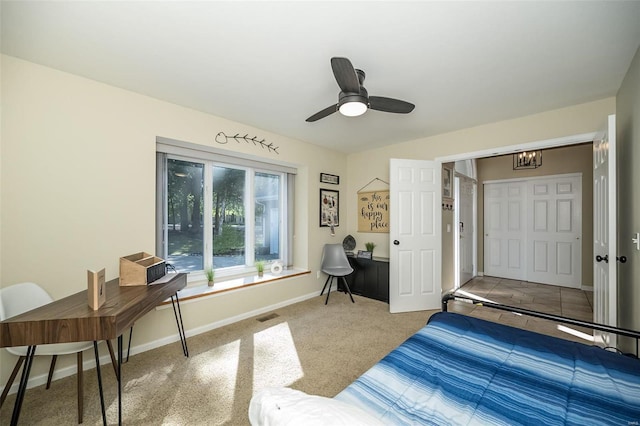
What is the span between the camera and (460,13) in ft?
4.96

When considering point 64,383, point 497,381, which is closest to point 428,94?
point 497,381

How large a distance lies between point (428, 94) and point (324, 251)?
106 inches

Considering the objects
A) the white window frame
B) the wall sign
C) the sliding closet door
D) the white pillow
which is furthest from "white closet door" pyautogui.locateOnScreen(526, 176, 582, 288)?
the white pillow

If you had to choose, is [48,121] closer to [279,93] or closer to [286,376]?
[279,93]

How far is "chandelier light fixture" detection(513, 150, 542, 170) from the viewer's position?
16.4ft

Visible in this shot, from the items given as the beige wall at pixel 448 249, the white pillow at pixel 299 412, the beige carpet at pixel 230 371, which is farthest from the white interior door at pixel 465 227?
the white pillow at pixel 299 412

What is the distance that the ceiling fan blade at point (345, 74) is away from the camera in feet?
5.00

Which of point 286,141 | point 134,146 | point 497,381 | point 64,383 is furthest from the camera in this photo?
point 286,141

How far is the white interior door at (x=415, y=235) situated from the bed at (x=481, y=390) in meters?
2.08

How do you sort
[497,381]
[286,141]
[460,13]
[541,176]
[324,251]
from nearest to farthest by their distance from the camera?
[497,381] < [460,13] < [286,141] < [324,251] < [541,176]

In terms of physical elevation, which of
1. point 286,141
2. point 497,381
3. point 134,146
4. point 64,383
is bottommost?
point 64,383

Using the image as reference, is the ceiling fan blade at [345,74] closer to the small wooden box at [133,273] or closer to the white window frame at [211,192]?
the white window frame at [211,192]

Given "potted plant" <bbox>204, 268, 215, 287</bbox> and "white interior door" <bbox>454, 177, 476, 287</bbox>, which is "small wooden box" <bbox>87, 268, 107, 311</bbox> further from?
"white interior door" <bbox>454, 177, 476, 287</bbox>

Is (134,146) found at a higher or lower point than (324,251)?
higher
